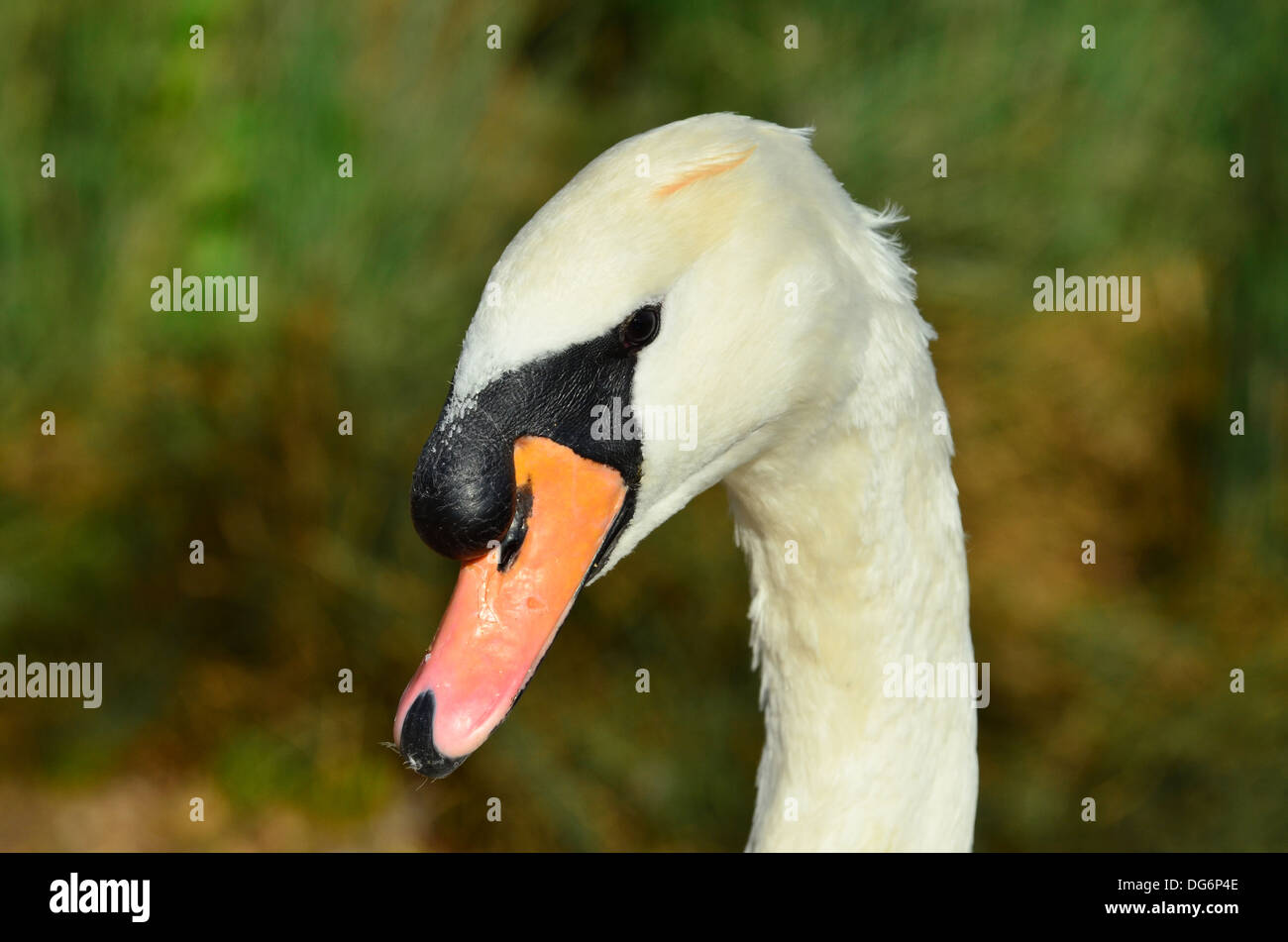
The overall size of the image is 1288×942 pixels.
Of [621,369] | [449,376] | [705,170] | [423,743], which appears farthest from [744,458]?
[449,376]

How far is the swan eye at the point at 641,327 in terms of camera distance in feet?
6.62

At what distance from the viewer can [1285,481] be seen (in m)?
4.59

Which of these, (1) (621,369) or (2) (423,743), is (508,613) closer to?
(2) (423,743)

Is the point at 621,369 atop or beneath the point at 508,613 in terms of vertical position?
atop

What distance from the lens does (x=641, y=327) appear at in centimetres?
Answer: 204

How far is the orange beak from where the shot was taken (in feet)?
6.50

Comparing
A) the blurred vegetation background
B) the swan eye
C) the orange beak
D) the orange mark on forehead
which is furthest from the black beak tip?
the blurred vegetation background

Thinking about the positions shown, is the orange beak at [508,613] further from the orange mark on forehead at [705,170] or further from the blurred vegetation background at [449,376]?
the blurred vegetation background at [449,376]

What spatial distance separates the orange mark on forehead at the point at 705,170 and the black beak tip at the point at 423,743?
0.83m

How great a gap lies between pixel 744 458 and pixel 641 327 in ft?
1.09

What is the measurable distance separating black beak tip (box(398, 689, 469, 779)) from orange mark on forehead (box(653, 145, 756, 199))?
0.83m

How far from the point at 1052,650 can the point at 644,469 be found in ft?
9.43
